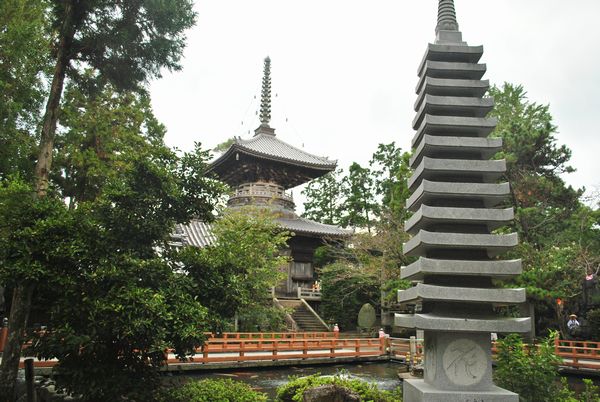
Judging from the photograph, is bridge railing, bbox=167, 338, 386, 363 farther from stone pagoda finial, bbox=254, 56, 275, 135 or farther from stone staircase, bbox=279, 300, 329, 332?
stone pagoda finial, bbox=254, 56, 275, 135

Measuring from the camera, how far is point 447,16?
352 inches

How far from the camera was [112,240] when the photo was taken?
7059 millimetres

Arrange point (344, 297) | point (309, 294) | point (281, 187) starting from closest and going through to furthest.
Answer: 1. point (344, 297)
2. point (309, 294)
3. point (281, 187)

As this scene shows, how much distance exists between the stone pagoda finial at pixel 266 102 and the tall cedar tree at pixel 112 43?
83.4 feet

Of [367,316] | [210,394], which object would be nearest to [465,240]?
[210,394]

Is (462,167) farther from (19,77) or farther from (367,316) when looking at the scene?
(367,316)

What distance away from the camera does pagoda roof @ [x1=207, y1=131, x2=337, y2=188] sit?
2917 centimetres

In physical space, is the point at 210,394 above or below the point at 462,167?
below

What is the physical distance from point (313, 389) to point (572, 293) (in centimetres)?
1407

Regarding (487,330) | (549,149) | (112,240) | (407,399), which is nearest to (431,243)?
(487,330)

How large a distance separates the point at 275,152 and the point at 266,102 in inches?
300

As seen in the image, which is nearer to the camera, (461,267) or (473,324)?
(473,324)

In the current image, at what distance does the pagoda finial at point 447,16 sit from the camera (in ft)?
29.2

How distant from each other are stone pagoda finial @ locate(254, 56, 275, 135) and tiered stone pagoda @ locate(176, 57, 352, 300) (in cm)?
397
